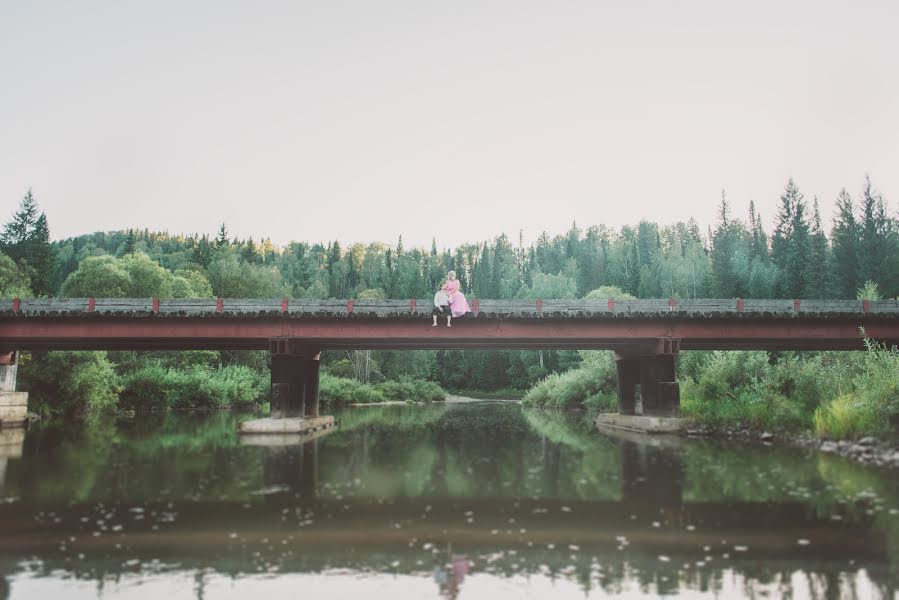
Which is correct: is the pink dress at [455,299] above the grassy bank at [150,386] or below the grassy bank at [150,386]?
above

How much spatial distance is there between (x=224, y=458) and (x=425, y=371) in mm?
85905

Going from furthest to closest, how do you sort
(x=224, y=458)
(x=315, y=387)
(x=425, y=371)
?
(x=425, y=371)
(x=315, y=387)
(x=224, y=458)

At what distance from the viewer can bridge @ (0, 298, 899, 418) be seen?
3359cm

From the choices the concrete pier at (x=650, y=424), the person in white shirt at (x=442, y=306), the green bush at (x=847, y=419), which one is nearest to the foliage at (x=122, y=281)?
the person in white shirt at (x=442, y=306)

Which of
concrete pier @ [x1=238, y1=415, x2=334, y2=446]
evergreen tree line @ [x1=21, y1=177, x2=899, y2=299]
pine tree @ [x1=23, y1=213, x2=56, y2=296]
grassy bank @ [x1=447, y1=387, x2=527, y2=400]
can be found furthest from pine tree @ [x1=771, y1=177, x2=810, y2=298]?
pine tree @ [x1=23, y1=213, x2=56, y2=296]

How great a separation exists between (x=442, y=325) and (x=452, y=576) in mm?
27145

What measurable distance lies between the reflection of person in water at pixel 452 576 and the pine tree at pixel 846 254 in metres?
96.5

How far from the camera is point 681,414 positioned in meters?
33.8

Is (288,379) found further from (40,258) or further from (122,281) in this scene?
(40,258)

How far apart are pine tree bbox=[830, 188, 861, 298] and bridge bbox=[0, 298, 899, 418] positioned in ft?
209

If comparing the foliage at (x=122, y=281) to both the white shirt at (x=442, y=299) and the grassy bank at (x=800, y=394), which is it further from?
the grassy bank at (x=800, y=394)

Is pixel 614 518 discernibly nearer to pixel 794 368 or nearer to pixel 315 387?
pixel 794 368

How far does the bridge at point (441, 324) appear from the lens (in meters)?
33.6

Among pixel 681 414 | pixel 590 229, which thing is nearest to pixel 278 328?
pixel 681 414
